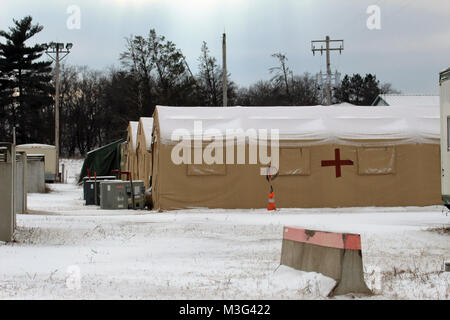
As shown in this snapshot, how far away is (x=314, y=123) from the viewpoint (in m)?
21.6

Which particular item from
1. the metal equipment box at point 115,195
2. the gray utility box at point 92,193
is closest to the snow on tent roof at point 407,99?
the gray utility box at point 92,193

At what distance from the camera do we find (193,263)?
9445 millimetres

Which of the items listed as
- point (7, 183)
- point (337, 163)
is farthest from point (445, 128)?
point (7, 183)

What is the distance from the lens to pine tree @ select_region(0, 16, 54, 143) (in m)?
58.8

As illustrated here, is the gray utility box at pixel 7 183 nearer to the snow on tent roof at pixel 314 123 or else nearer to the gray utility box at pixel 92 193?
the snow on tent roof at pixel 314 123

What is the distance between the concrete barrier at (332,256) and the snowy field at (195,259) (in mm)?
128

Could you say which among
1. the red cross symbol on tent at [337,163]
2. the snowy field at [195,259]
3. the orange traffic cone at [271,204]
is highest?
the red cross symbol on tent at [337,163]

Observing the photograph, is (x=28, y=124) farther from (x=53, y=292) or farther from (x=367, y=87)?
(x=53, y=292)

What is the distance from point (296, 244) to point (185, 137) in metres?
12.8

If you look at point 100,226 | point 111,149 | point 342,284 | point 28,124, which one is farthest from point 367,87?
point 342,284

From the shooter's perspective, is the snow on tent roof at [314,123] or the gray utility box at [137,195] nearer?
the snow on tent roof at [314,123]

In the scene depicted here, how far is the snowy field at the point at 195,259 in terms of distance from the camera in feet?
23.7

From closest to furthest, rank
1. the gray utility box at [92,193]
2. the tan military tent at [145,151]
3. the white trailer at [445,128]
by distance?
the white trailer at [445,128] < the gray utility box at [92,193] < the tan military tent at [145,151]

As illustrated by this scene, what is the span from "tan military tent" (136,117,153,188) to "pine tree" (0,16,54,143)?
114 feet
